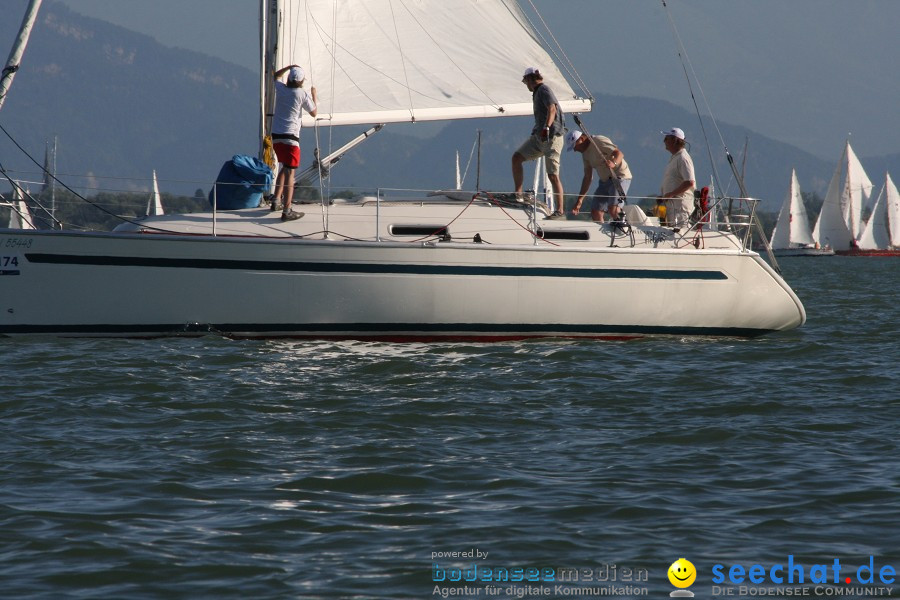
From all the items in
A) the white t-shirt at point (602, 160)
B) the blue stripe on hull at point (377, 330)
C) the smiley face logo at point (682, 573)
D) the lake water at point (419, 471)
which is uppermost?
the white t-shirt at point (602, 160)

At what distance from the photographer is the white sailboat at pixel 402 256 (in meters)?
11.7

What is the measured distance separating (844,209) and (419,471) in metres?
87.9

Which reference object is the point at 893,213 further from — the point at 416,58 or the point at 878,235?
the point at 416,58

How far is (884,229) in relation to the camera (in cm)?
8894

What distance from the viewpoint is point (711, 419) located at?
8.97m

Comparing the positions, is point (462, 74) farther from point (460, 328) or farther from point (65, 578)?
point (65, 578)

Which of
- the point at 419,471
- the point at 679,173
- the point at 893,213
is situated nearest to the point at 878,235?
the point at 893,213

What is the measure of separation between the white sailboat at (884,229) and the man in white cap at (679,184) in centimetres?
7945

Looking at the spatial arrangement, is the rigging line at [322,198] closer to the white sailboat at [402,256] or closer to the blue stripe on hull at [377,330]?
the white sailboat at [402,256]

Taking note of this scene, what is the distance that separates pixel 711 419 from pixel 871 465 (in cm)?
163

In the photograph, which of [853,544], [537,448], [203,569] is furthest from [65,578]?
[853,544]

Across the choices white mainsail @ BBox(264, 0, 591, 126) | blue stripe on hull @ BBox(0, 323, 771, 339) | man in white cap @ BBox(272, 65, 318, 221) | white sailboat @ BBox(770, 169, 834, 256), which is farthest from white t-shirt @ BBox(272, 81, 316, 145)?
white sailboat @ BBox(770, 169, 834, 256)

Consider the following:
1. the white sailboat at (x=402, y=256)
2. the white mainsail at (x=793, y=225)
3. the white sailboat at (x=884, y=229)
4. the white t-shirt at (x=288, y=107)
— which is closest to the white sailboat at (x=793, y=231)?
the white mainsail at (x=793, y=225)

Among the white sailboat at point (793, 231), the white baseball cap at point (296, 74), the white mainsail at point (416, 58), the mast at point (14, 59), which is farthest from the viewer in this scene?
the white sailboat at point (793, 231)
